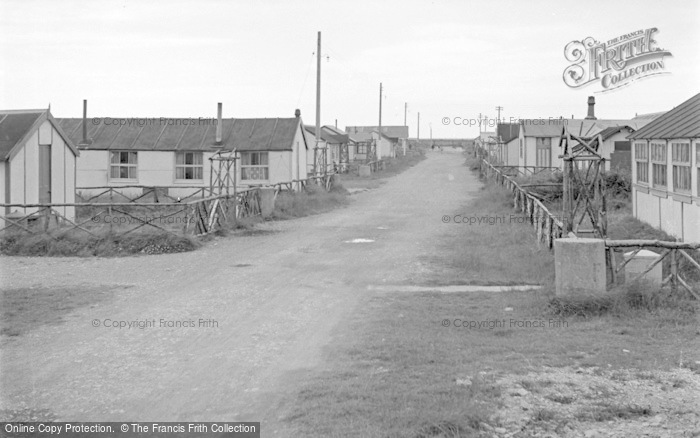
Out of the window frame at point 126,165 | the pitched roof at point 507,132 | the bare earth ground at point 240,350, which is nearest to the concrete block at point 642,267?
the bare earth ground at point 240,350

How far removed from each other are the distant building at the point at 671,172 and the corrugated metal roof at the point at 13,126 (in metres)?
15.4

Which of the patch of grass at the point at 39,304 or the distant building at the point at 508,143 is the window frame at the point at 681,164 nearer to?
the patch of grass at the point at 39,304

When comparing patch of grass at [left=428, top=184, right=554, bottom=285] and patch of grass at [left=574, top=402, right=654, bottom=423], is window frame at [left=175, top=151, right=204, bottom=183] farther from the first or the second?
patch of grass at [left=574, top=402, right=654, bottom=423]

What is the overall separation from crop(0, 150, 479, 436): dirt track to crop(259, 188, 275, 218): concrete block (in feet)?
13.4

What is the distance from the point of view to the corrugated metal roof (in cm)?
1986

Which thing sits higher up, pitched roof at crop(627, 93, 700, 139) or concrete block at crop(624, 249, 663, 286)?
pitched roof at crop(627, 93, 700, 139)

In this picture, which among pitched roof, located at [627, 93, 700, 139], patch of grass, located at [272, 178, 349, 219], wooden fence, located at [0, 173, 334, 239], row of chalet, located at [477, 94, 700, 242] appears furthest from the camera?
patch of grass, located at [272, 178, 349, 219]

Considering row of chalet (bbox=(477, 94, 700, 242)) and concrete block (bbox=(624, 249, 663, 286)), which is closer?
concrete block (bbox=(624, 249, 663, 286))

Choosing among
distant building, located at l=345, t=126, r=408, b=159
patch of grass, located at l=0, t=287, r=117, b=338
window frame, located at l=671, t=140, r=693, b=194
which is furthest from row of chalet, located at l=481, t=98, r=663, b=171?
distant building, located at l=345, t=126, r=408, b=159

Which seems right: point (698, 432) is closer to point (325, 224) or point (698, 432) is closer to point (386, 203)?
point (325, 224)

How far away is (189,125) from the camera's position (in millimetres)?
33656

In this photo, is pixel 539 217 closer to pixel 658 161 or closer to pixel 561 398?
pixel 658 161

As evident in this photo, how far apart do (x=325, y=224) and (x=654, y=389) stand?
16.4 metres

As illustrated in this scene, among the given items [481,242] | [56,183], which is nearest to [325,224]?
[481,242]
